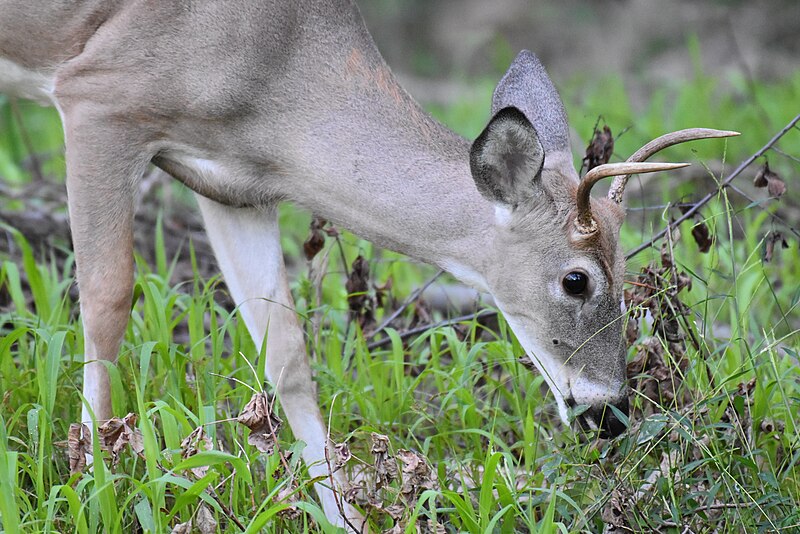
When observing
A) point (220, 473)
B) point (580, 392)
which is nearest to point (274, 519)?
point (220, 473)

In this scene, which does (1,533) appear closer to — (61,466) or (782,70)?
(61,466)

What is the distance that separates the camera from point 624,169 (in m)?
3.26

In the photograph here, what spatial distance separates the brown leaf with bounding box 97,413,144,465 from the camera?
3.10 metres

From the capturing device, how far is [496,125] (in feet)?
11.4

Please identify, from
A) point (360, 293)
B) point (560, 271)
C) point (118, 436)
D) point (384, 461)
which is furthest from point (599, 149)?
point (118, 436)

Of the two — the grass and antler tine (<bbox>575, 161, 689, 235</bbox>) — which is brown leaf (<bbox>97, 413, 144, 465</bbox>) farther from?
antler tine (<bbox>575, 161, 689, 235</bbox>)

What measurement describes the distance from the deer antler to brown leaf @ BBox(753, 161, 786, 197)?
0.54m

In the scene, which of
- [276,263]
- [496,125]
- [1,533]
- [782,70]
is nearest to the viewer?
[1,533]

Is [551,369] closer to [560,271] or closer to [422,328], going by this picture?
[560,271]

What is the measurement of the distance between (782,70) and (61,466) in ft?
29.7

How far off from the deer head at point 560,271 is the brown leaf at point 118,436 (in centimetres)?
132

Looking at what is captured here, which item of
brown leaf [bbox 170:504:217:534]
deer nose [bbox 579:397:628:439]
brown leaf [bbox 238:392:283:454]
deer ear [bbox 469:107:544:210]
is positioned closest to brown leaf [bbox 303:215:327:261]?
deer ear [bbox 469:107:544:210]

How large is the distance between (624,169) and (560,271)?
21.3 inches

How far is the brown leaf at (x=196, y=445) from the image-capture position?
9.98 feet
